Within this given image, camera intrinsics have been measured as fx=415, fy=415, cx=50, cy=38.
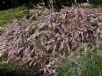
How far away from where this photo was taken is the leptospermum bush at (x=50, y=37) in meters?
7.12

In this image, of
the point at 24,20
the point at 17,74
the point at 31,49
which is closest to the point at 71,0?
the point at 24,20

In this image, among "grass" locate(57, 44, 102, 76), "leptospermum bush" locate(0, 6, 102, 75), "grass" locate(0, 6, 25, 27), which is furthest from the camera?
"grass" locate(0, 6, 25, 27)

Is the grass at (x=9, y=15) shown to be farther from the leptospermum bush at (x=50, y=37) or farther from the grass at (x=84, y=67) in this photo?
the grass at (x=84, y=67)

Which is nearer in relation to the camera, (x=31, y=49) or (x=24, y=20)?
(x=31, y=49)

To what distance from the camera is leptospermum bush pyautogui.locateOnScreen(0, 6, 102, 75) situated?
23.4ft

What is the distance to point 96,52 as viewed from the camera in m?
6.47

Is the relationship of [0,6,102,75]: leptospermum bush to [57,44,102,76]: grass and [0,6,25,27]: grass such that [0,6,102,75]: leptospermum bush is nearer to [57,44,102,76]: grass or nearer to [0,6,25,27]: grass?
[57,44,102,76]: grass

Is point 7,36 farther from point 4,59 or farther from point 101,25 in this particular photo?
point 101,25

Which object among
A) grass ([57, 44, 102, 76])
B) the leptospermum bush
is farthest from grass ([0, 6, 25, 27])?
grass ([57, 44, 102, 76])

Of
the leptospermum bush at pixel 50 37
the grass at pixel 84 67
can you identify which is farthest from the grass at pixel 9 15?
the grass at pixel 84 67

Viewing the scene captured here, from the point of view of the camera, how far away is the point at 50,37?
24.3ft

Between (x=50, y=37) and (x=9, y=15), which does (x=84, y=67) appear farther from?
(x=9, y=15)

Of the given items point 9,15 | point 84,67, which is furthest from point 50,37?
point 9,15

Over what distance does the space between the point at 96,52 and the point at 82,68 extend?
647 mm
